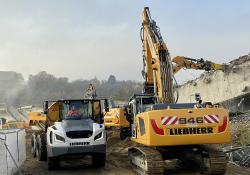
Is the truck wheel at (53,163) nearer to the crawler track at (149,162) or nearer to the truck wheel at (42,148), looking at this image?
the truck wheel at (42,148)

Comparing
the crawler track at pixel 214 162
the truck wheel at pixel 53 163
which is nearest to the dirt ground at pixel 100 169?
the truck wheel at pixel 53 163

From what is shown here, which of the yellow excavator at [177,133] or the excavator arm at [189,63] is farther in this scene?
the excavator arm at [189,63]

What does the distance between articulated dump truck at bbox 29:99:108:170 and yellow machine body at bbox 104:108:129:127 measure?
727 cm

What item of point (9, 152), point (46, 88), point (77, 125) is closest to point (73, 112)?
point (77, 125)

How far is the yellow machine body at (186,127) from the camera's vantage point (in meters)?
12.7

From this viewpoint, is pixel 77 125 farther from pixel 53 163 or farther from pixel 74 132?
pixel 53 163

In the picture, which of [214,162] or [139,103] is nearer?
[214,162]

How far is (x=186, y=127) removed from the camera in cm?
1288

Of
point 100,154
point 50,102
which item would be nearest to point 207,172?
point 100,154

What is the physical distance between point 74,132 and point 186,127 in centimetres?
399

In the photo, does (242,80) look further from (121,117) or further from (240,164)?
(240,164)

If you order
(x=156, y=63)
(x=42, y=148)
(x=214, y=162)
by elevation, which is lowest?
(x=214, y=162)

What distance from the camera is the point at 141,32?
19.4 m

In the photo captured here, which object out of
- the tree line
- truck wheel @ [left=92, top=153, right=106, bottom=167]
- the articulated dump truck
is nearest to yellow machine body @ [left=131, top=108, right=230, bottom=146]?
the articulated dump truck
